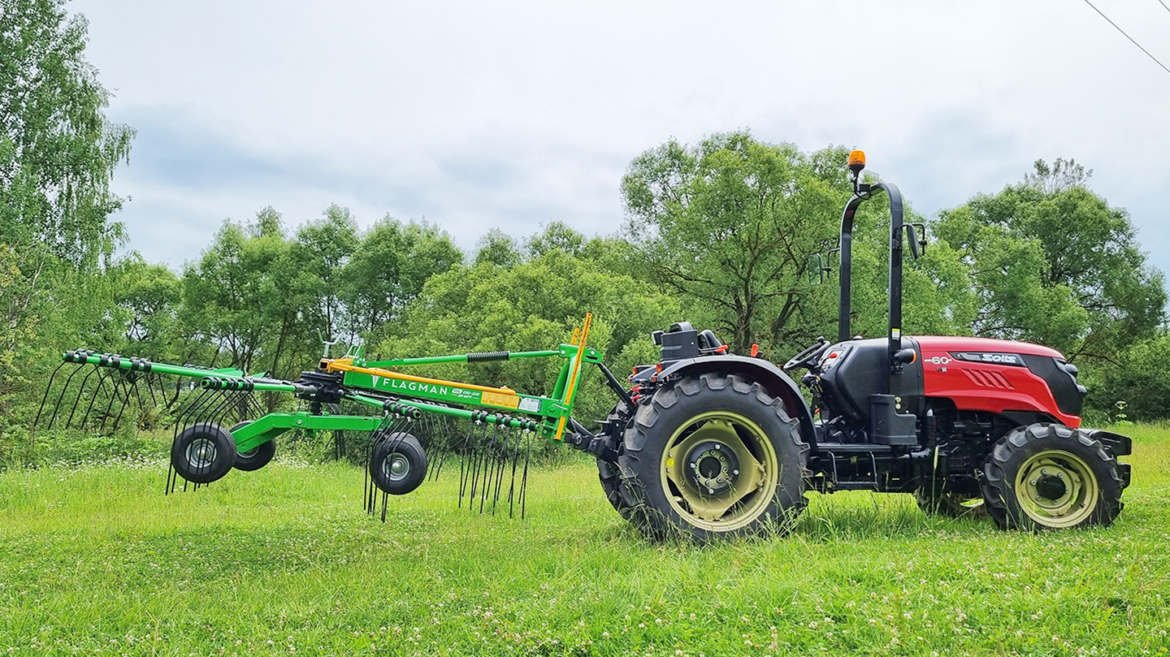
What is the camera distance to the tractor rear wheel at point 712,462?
5.36 meters

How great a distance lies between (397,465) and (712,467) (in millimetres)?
2099

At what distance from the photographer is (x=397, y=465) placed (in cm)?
523

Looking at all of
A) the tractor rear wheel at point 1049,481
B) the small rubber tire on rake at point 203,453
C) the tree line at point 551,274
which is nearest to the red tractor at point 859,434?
the tractor rear wheel at point 1049,481

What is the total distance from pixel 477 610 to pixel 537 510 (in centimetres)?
437

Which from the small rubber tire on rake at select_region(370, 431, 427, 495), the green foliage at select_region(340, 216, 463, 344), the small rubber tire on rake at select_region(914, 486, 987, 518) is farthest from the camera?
Answer: the green foliage at select_region(340, 216, 463, 344)

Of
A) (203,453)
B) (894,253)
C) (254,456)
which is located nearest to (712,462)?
(894,253)

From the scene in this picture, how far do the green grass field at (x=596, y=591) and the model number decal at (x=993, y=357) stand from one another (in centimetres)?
124

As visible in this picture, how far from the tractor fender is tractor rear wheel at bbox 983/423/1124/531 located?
4.48ft

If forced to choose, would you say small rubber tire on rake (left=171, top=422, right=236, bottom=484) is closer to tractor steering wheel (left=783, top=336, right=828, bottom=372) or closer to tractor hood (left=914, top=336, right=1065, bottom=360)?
tractor steering wheel (left=783, top=336, right=828, bottom=372)

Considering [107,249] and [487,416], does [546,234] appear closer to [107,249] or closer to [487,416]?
[107,249]

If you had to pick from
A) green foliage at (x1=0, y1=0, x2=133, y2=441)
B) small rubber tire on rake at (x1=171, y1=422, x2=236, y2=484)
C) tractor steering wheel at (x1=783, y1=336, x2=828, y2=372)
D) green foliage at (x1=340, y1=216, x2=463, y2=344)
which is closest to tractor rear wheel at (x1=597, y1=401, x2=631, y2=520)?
tractor steering wheel at (x1=783, y1=336, x2=828, y2=372)

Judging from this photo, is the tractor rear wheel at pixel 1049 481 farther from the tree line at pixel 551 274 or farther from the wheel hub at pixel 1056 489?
the tree line at pixel 551 274

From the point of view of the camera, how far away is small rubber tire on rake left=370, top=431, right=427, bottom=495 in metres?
5.19

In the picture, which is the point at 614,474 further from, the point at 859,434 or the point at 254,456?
the point at 254,456
